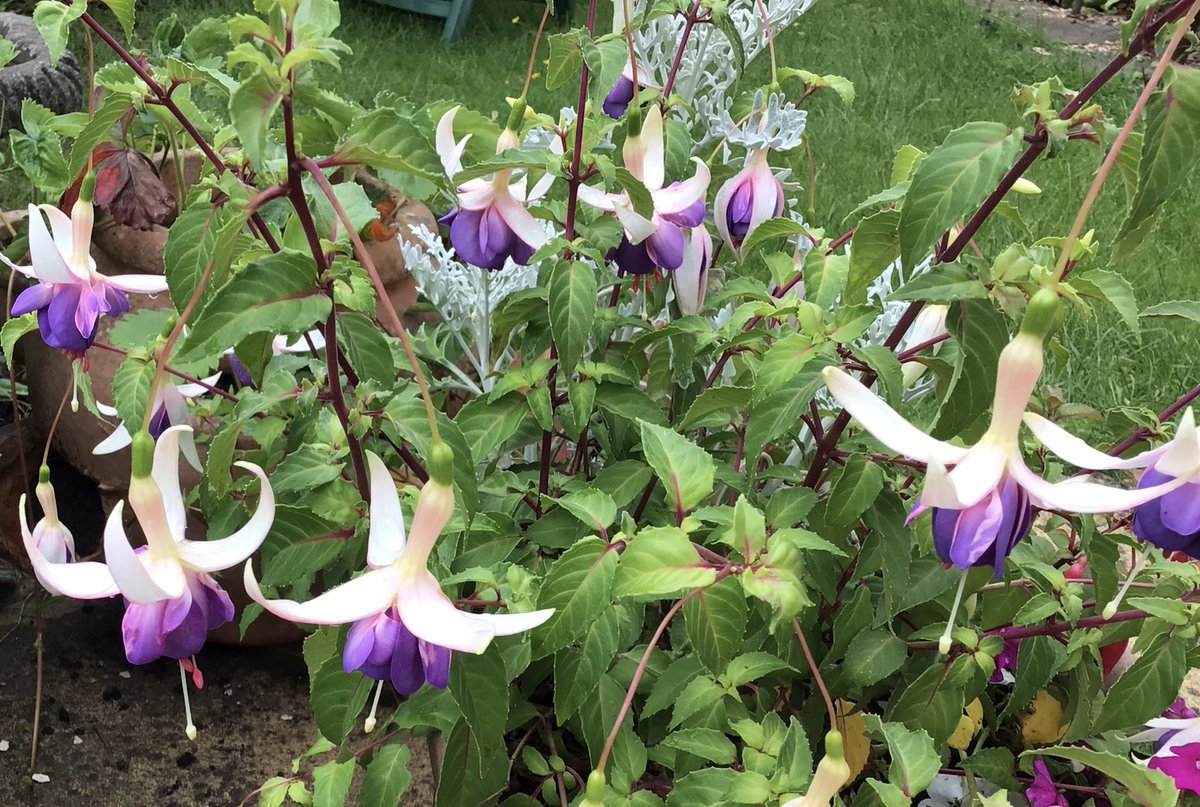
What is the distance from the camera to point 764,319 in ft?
3.12

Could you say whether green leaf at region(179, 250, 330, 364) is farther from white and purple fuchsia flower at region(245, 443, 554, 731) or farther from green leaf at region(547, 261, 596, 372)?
green leaf at region(547, 261, 596, 372)

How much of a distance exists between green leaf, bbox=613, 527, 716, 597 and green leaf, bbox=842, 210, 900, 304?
21cm

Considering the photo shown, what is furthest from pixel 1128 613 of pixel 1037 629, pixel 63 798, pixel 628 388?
pixel 63 798

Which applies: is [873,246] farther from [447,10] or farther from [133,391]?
[447,10]

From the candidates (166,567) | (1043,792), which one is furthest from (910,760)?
(166,567)

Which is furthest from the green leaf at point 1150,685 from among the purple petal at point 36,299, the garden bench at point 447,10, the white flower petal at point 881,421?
the garden bench at point 447,10

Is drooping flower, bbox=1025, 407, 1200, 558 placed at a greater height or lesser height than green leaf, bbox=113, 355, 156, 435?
greater

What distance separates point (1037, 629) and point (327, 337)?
1.98ft

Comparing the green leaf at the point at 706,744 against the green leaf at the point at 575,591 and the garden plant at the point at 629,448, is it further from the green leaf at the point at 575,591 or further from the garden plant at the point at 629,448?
the green leaf at the point at 575,591

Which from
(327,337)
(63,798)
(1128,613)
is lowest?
(63,798)

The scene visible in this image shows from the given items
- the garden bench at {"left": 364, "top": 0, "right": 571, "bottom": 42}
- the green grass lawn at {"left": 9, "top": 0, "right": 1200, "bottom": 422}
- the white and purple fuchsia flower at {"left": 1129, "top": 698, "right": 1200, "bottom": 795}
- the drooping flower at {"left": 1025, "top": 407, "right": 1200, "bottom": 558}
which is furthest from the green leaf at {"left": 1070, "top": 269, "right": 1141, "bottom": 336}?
the garden bench at {"left": 364, "top": 0, "right": 571, "bottom": 42}

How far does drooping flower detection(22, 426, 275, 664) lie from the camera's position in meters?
0.54

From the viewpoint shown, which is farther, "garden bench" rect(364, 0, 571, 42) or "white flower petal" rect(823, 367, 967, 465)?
"garden bench" rect(364, 0, 571, 42)

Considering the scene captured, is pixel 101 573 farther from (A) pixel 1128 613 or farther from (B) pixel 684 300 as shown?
(A) pixel 1128 613
